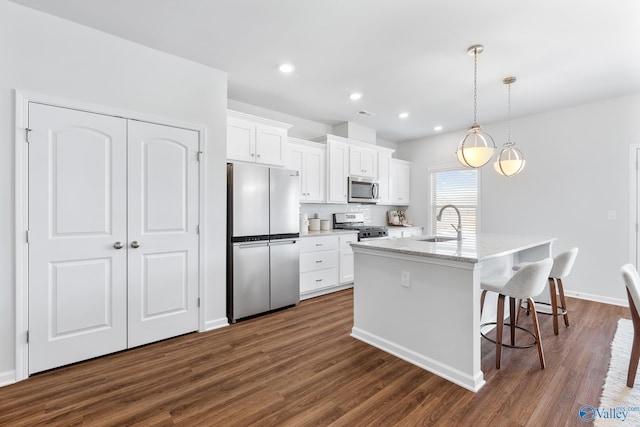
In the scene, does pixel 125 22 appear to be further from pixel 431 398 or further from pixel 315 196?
pixel 431 398

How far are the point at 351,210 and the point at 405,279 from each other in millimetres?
3104

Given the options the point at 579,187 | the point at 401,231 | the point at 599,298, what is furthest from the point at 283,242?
the point at 599,298

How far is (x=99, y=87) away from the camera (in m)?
2.52

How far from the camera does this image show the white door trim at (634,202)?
3.86m

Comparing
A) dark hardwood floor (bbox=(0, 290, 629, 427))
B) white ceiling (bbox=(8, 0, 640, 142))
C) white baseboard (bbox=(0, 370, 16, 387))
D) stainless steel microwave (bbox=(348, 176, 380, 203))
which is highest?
white ceiling (bbox=(8, 0, 640, 142))

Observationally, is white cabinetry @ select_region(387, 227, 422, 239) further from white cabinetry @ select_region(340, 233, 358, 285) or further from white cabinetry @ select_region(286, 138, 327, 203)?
white cabinetry @ select_region(286, 138, 327, 203)

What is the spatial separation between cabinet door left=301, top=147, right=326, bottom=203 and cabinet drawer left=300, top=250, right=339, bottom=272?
850mm

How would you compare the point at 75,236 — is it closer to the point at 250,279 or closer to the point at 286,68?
the point at 250,279

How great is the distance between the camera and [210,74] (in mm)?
3152

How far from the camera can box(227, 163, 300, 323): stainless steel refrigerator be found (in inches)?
131

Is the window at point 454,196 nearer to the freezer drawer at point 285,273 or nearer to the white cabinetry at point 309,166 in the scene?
the white cabinetry at point 309,166

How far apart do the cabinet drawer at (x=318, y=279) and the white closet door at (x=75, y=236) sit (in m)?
2.13

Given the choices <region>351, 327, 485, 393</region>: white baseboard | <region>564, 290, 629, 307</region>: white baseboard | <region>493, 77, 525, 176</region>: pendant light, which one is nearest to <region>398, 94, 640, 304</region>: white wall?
<region>564, 290, 629, 307</region>: white baseboard

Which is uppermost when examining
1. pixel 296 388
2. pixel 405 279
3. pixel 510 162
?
pixel 510 162
